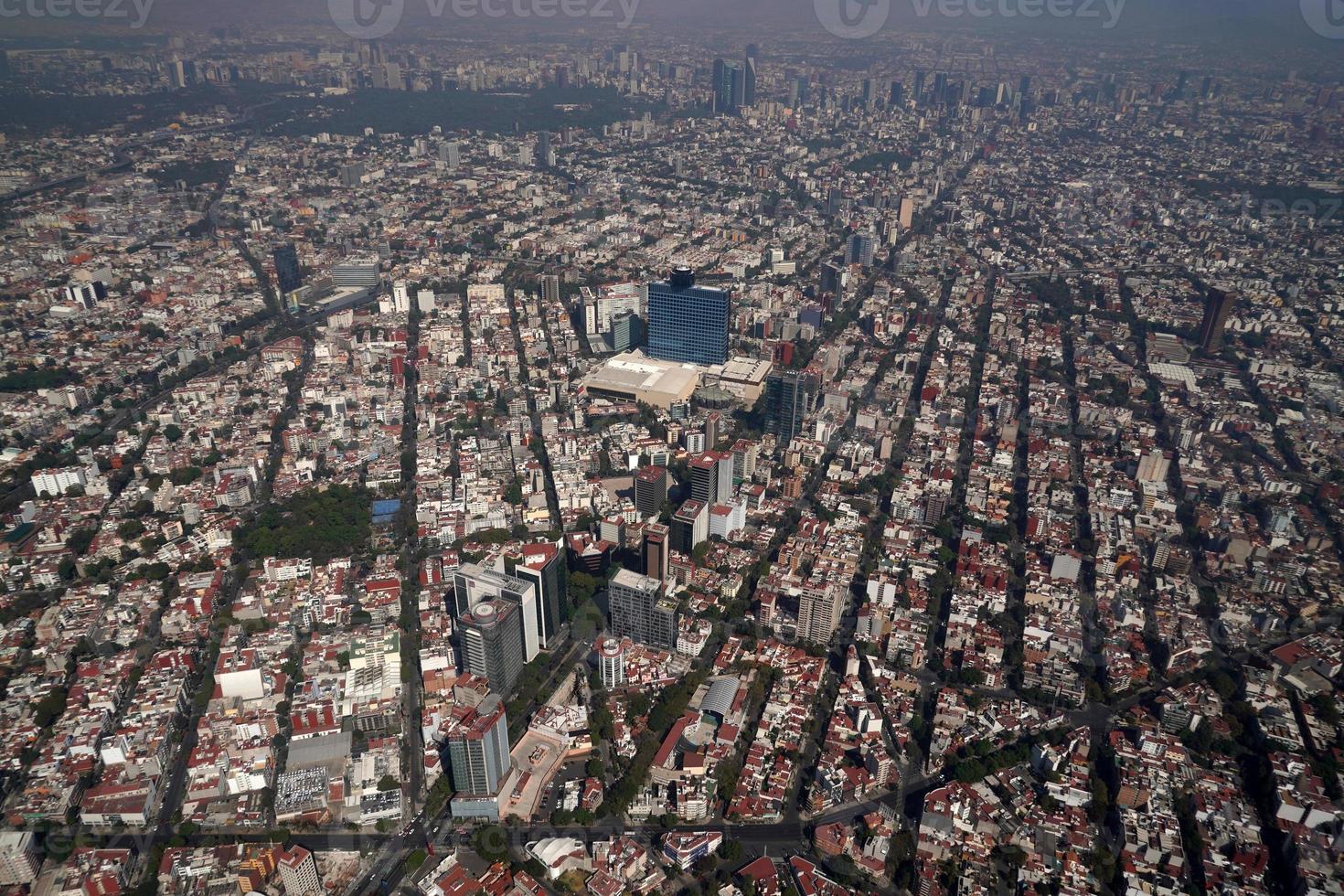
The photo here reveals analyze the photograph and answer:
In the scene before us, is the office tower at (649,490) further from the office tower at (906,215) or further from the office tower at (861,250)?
the office tower at (906,215)

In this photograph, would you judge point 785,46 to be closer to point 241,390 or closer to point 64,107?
point 64,107

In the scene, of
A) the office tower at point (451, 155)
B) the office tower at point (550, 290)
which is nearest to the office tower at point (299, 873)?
the office tower at point (550, 290)

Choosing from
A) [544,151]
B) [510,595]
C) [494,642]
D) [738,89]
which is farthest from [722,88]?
[494,642]

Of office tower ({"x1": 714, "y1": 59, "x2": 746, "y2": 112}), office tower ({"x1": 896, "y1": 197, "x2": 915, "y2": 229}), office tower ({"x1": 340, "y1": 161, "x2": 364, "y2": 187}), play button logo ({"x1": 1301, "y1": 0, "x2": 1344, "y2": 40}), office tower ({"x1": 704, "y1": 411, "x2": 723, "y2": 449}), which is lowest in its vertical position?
office tower ({"x1": 704, "y1": 411, "x2": 723, "y2": 449})

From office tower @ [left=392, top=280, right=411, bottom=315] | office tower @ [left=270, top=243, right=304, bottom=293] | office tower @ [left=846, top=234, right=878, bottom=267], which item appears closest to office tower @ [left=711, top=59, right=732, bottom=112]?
office tower @ [left=846, top=234, right=878, bottom=267]

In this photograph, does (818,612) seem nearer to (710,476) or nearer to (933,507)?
(710,476)

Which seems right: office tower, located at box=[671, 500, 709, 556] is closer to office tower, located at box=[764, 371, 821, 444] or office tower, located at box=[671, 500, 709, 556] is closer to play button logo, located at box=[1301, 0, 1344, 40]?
office tower, located at box=[764, 371, 821, 444]
